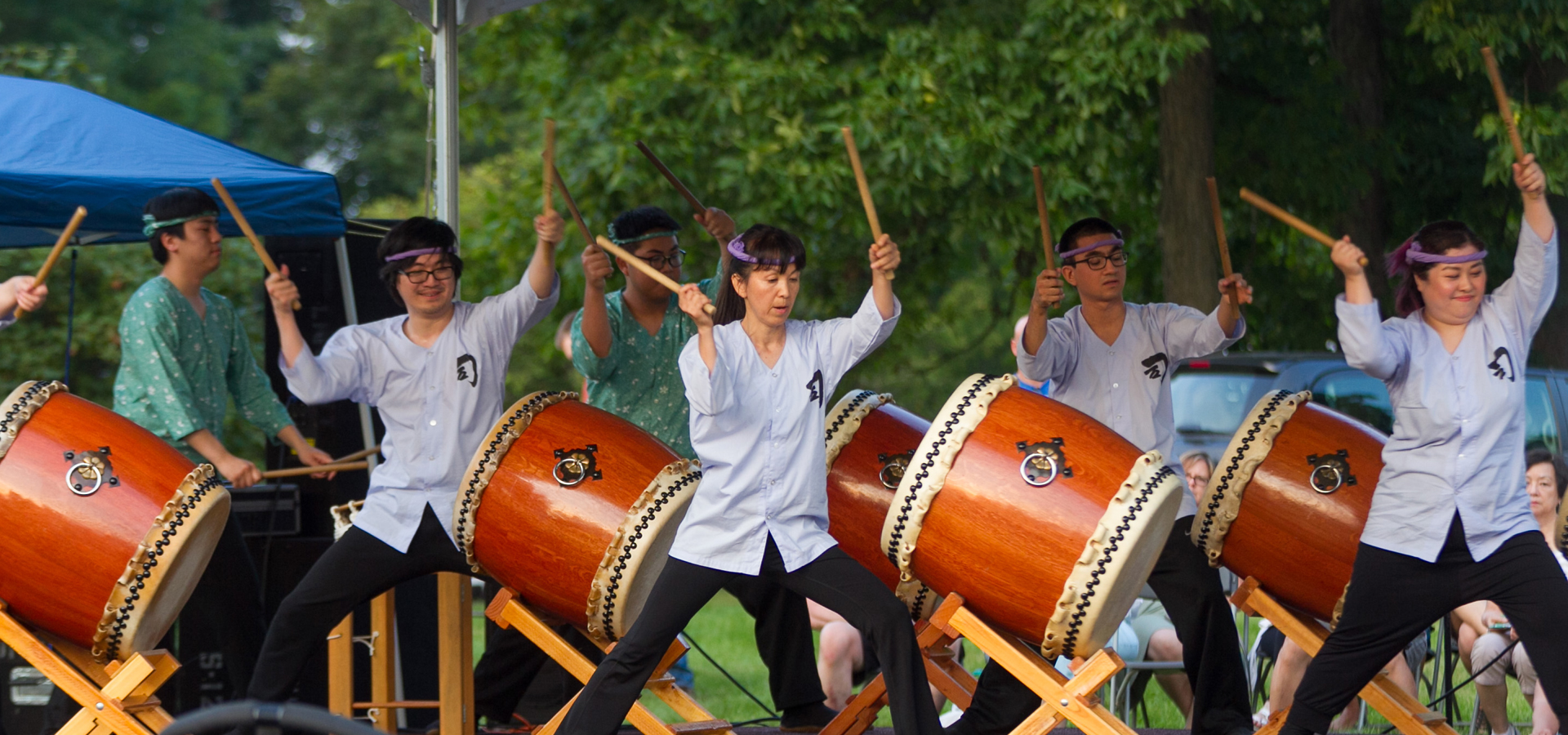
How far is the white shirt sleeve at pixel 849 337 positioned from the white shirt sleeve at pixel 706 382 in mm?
250

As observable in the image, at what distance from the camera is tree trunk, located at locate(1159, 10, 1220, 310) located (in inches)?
248

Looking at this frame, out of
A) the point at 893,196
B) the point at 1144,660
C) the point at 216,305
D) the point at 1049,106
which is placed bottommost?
the point at 1144,660

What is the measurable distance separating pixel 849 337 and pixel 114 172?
2.20 meters

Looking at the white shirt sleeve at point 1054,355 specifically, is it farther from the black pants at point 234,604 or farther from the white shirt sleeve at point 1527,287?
the black pants at point 234,604

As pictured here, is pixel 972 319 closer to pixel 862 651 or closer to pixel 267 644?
pixel 862 651

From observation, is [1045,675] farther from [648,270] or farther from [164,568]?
[164,568]

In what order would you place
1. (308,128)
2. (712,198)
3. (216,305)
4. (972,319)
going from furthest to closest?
(308,128)
(972,319)
(712,198)
(216,305)

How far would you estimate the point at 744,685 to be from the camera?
675 cm

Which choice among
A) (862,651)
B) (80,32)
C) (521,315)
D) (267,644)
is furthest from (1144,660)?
(80,32)

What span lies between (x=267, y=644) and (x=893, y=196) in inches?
146

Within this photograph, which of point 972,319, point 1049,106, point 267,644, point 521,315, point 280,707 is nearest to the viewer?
point 280,707

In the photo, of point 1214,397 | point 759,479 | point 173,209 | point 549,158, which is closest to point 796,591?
point 759,479

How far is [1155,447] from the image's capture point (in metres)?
3.78

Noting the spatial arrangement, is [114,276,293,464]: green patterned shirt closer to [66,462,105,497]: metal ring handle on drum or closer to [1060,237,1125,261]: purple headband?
[66,462,105,497]: metal ring handle on drum
